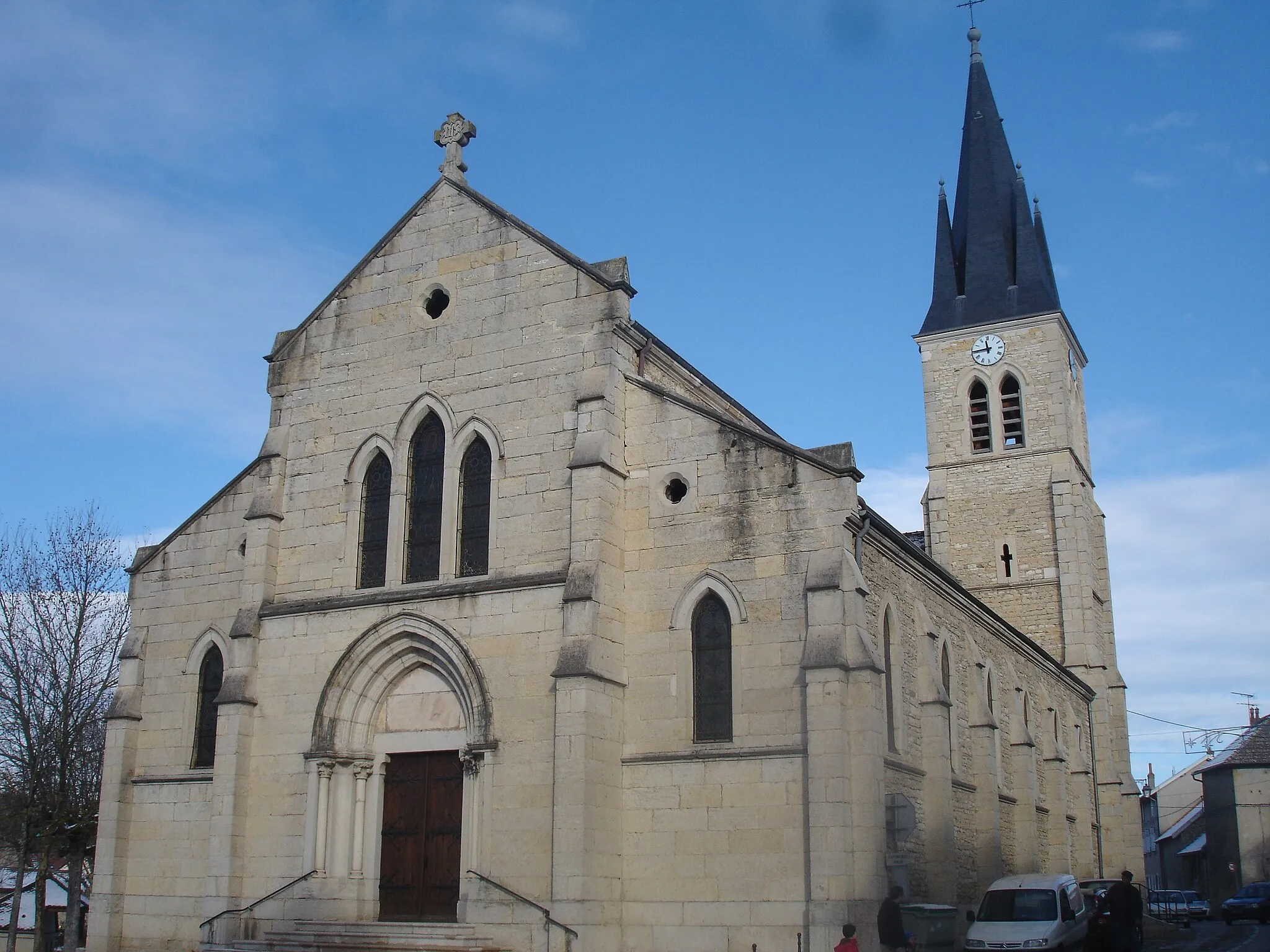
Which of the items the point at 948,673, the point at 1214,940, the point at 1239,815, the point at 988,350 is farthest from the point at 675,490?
the point at 1239,815

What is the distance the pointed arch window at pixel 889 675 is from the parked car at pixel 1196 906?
75.2 feet

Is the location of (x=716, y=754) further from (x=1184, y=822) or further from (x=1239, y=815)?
(x=1184, y=822)

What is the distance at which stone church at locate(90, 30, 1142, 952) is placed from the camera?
53.1ft

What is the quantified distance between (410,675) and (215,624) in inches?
173

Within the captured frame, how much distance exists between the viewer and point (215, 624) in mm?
21016

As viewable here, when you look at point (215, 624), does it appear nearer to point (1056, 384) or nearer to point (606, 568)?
point (606, 568)

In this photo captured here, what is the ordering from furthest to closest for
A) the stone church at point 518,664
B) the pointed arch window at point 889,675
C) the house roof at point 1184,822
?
1. the house roof at point 1184,822
2. the pointed arch window at point 889,675
3. the stone church at point 518,664

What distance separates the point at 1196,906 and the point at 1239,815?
12005 mm

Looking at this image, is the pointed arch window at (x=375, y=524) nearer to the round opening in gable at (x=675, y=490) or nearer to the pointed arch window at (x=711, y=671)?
the round opening in gable at (x=675, y=490)

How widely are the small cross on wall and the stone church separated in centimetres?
5

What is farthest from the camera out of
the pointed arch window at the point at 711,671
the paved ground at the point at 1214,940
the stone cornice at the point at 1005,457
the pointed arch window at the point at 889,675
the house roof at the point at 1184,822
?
the house roof at the point at 1184,822

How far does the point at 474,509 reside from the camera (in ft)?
61.9

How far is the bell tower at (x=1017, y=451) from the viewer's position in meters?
37.1

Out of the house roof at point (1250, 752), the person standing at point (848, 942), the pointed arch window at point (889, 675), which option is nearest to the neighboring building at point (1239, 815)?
the house roof at point (1250, 752)
